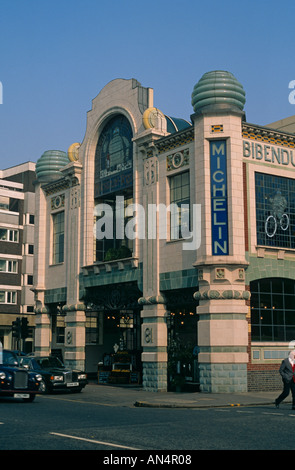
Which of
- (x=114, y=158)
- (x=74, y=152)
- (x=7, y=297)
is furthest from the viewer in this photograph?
(x=7, y=297)

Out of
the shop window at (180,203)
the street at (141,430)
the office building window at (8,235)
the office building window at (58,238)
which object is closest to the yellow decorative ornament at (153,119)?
the shop window at (180,203)

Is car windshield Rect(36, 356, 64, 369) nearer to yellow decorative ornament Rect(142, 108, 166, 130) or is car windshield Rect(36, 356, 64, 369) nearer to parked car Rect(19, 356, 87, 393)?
parked car Rect(19, 356, 87, 393)

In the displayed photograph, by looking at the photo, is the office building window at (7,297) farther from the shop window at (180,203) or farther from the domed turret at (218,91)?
the domed turret at (218,91)

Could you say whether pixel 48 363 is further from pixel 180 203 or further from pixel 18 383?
pixel 180 203

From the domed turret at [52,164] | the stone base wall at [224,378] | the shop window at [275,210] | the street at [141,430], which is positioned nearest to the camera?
the street at [141,430]

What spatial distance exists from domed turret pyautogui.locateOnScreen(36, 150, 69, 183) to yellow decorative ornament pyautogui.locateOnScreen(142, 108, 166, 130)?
33.6 ft

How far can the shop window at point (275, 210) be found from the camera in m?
27.2

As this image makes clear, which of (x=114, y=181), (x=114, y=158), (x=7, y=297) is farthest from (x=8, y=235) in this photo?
(x=114, y=181)

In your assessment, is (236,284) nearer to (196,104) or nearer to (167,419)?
(196,104)

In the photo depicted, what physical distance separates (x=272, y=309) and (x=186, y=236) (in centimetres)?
498

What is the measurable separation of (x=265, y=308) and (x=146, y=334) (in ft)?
19.0

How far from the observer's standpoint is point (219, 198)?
26.0 metres

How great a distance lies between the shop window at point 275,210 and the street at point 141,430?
35.8 ft
